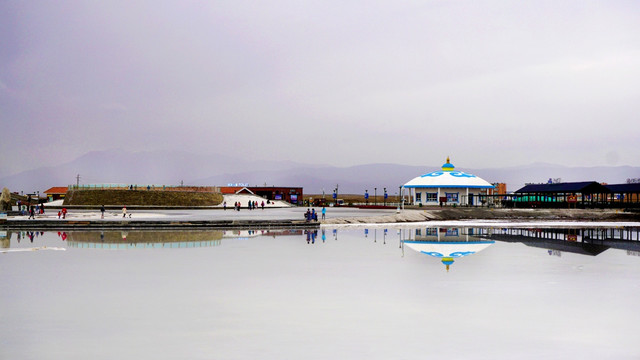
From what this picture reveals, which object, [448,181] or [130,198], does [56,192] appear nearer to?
[130,198]

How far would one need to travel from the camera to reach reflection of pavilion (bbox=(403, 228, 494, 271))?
84.7ft

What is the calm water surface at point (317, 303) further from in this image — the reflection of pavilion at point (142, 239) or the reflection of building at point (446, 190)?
the reflection of building at point (446, 190)

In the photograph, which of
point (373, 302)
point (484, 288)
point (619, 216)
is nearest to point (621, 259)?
point (484, 288)

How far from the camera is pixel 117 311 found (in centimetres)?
1359

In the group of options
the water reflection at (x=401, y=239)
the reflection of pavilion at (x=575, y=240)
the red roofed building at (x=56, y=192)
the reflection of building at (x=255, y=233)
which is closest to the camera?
the water reflection at (x=401, y=239)

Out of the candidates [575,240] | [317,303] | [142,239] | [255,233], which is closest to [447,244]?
[575,240]

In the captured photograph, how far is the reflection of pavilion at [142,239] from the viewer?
2897 centimetres

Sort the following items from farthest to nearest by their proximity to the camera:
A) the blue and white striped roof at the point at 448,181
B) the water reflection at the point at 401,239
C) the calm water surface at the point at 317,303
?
1. the blue and white striped roof at the point at 448,181
2. the water reflection at the point at 401,239
3. the calm water surface at the point at 317,303

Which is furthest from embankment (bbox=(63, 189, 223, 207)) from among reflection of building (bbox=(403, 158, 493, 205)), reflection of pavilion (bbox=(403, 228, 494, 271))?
reflection of pavilion (bbox=(403, 228, 494, 271))

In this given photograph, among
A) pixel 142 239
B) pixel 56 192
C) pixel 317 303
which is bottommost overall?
pixel 317 303

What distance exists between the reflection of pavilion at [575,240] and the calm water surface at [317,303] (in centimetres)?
165

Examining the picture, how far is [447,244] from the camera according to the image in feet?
100

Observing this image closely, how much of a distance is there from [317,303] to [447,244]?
1754cm

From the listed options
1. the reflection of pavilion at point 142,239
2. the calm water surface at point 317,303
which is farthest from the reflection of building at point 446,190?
the calm water surface at point 317,303
